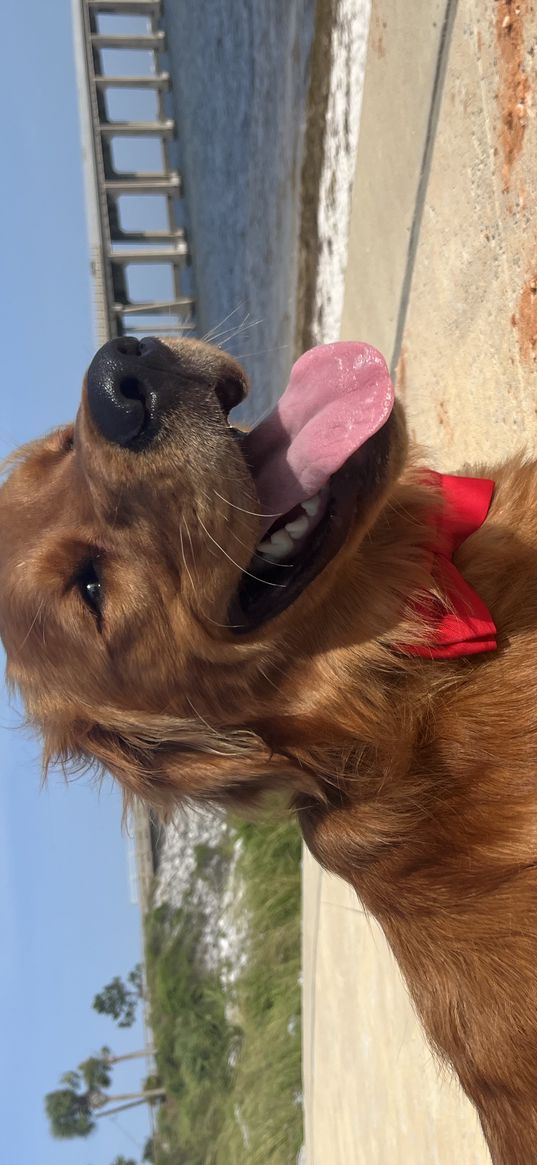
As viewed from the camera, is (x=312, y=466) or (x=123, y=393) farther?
(x=312, y=466)

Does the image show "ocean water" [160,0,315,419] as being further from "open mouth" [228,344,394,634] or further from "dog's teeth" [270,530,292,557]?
"dog's teeth" [270,530,292,557]

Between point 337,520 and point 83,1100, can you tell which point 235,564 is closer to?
point 337,520

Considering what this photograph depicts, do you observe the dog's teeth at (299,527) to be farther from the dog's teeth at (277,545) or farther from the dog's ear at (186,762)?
the dog's ear at (186,762)

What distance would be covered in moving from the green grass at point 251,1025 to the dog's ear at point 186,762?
631 centimetres

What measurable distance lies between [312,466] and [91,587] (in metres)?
0.74

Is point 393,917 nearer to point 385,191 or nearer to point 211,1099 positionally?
point 385,191

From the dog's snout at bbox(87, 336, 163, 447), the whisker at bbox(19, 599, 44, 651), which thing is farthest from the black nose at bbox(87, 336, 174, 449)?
the whisker at bbox(19, 599, 44, 651)

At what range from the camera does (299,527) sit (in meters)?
2.30

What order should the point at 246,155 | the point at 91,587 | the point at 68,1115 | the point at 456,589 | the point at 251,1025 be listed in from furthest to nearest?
the point at 68,1115, the point at 246,155, the point at 251,1025, the point at 91,587, the point at 456,589

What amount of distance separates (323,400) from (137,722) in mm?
1116

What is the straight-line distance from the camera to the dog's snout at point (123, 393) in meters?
2.13

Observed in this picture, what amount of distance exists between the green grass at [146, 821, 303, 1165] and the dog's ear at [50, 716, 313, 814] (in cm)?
631

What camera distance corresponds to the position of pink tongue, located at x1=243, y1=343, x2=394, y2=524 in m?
2.21

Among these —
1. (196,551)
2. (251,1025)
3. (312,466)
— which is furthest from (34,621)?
(251,1025)
